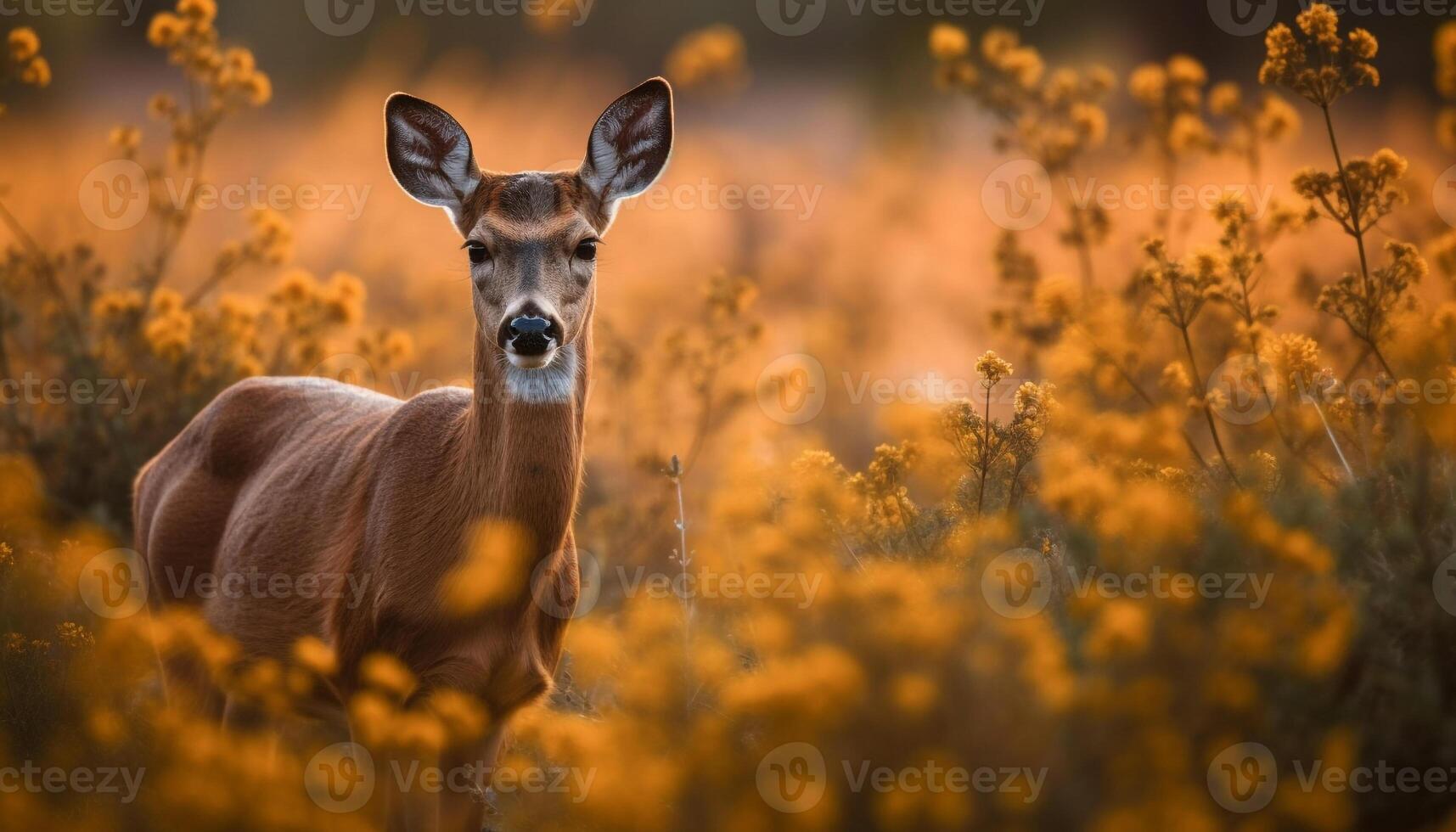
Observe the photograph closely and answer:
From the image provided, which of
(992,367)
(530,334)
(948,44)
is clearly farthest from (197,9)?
(992,367)

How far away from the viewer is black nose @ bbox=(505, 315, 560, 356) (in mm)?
4504

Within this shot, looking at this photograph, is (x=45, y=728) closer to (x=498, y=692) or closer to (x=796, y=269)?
(x=498, y=692)

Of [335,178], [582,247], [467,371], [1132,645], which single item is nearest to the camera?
[1132,645]

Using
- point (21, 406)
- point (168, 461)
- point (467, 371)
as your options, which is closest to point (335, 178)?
point (467, 371)

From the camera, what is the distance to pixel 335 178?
13.6 m

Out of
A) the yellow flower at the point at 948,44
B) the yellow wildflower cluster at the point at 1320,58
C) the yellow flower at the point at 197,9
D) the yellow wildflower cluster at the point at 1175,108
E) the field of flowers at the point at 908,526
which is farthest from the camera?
the yellow wildflower cluster at the point at 1175,108

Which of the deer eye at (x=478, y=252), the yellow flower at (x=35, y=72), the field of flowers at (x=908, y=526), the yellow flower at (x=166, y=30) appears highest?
the yellow flower at (x=166, y=30)

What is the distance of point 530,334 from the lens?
4504 mm

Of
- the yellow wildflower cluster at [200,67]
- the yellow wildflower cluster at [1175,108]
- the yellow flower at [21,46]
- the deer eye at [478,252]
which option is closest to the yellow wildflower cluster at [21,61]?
the yellow flower at [21,46]

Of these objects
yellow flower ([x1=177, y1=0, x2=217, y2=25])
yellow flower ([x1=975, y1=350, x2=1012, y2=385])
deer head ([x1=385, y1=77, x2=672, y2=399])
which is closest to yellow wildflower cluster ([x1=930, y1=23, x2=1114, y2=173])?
deer head ([x1=385, y1=77, x2=672, y2=399])

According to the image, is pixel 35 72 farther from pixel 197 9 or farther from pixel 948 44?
pixel 948 44

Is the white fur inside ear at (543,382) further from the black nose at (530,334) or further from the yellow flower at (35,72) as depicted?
the yellow flower at (35,72)

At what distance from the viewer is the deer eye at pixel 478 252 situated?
503 centimetres

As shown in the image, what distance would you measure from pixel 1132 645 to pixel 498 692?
7.64 ft
